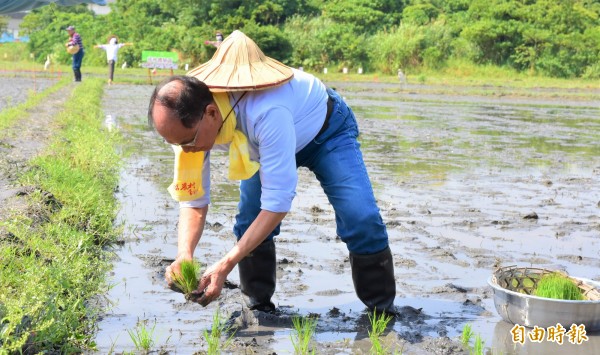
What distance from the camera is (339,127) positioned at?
161 inches

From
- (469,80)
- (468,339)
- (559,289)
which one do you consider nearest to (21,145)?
(468,339)

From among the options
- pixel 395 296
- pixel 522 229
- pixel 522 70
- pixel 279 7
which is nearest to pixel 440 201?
pixel 522 229

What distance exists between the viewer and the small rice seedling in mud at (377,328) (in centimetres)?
371

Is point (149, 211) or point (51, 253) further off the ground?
point (51, 253)

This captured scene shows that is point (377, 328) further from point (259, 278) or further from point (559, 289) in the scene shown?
point (559, 289)

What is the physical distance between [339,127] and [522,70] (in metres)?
29.3

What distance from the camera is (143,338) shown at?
374cm

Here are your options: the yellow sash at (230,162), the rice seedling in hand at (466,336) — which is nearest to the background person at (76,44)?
the yellow sash at (230,162)

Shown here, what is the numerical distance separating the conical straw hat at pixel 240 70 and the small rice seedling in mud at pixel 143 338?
113 cm

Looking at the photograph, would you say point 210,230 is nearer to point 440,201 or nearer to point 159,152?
point 440,201

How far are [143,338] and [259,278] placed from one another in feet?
2.81

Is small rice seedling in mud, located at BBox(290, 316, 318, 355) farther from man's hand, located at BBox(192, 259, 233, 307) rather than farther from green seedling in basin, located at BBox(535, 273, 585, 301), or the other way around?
green seedling in basin, located at BBox(535, 273, 585, 301)

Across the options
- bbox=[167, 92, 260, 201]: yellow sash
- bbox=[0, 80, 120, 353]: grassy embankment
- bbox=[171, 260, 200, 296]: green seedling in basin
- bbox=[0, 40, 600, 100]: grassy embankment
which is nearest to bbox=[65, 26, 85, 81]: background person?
bbox=[0, 40, 600, 100]: grassy embankment

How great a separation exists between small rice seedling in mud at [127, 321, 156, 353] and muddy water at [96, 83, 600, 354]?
0.04m
